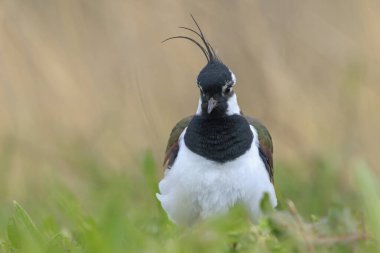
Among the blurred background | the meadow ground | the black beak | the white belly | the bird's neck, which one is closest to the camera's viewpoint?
the white belly

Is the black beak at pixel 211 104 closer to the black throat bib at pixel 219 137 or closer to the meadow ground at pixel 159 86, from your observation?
the black throat bib at pixel 219 137

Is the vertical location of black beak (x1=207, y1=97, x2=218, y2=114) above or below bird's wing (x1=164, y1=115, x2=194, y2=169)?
above

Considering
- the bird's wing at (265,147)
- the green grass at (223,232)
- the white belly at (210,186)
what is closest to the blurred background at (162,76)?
the bird's wing at (265,147)

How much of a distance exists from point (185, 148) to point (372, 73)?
2436 mm

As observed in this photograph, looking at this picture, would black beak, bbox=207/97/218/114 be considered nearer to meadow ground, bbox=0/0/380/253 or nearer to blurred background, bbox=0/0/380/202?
meadow ground, bbox=0/0/380/253

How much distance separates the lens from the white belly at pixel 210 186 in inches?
156

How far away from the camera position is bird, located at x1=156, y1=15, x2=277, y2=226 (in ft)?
13.0

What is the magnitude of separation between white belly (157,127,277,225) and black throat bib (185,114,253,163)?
0.09 ft

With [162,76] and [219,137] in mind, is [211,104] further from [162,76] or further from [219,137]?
[162,76]

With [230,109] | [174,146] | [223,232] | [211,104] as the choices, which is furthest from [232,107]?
[223,232]

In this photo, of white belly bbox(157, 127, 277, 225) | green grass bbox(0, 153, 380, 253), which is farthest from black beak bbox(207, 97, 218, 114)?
green grass bbox(0, 153, 380, 253)

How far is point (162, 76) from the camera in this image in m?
6.58

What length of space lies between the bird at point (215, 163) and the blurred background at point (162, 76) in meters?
1.70

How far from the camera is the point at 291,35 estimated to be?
6156 millimetres
